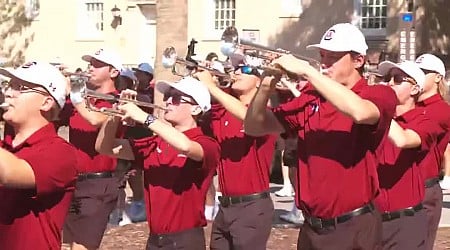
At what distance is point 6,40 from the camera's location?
31141 mm

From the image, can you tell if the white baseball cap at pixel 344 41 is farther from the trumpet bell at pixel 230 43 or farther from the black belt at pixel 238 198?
the black belt at pixel 238 198

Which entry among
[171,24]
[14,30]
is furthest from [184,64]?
[14,30]

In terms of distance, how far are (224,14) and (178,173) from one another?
22.5m

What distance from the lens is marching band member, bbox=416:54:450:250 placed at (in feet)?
22.4

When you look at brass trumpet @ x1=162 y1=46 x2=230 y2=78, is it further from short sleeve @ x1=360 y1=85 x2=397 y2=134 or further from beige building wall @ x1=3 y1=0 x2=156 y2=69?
beige building wall @ x1=3 y1=0 x2=156 y2=69

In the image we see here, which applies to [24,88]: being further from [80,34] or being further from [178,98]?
[80,34]

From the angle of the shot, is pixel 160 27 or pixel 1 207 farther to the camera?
pixel 160 27

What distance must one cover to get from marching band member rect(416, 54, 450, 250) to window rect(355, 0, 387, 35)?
718 inches

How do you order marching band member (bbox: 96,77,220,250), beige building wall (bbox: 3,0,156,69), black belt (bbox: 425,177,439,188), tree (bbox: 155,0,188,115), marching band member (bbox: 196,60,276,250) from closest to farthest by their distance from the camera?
marching band member (bbox: 96,77,220,250), marching band member (bbox: 196,60,276,250), black belt (bbox: 425,177,439,188), tree (bbox: 155,0,188,115), beige building wall (bbox: 3,0,156,69)

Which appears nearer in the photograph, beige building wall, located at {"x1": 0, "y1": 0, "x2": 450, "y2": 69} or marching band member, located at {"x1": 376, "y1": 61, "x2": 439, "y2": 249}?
marching band member, located at {"x1": 376, "y1": 61, "x2": 439, "y2": 249}

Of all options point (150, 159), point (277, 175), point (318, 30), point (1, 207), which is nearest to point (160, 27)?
point (277, 175)

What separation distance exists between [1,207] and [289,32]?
2201 centimetres

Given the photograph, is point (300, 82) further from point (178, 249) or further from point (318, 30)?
point (318, 30)

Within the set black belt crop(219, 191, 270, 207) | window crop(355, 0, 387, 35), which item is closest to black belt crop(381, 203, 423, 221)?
black belt crop(219, 191, 270, 207)
